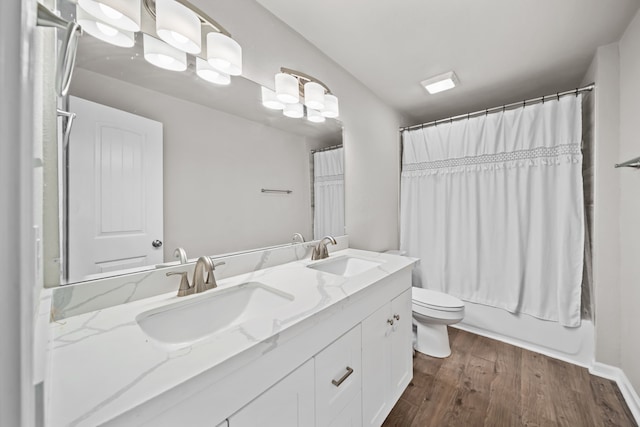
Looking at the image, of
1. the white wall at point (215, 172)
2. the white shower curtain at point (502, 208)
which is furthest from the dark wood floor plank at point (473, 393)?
the white wall at point (215, 172)

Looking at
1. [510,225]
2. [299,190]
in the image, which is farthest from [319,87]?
[510,225]

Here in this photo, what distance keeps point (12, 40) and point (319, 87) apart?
5.22ft

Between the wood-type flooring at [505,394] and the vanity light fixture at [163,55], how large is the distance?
2.06 meters

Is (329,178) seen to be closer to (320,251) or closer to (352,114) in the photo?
(320,251)

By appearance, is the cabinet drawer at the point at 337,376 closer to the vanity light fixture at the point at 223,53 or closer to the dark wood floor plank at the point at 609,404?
the vanity light fixture at the point at 223,53

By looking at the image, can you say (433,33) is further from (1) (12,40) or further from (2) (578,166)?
(1) (12,40)

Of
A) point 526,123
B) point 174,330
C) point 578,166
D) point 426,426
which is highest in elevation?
point 526,123

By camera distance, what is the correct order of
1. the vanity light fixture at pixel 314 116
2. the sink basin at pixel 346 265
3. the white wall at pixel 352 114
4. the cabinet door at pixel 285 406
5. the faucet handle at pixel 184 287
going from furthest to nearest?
the vanity light fixture at pixel 314 116 < the sink basin at pixel 346 265 < the white wall at pixel 352 114 < the faucet handle at pixel 184 287 < the cabinet door at pixel 285 406

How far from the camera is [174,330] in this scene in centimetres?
85

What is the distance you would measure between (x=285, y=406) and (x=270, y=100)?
56.3 inches

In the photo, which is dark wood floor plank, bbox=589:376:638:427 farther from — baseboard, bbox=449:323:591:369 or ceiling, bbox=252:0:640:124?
ceiling, bbox=252:0:640:124

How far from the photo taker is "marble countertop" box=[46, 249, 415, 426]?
1.45ft

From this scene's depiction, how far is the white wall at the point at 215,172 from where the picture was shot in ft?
3.19

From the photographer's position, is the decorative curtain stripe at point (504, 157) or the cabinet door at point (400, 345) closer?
the cabinet door at point (400, 345)
